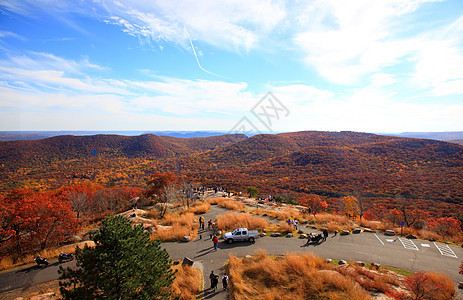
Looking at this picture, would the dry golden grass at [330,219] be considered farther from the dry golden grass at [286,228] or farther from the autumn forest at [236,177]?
the autumn forest at [236,177]

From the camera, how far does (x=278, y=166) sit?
301 feet

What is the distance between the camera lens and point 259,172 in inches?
3243

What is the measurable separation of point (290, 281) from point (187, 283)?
530cm

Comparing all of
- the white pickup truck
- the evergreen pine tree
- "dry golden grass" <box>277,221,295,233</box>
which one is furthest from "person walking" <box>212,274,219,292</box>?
"dry golden grass" <box>277,221,295,233</box>

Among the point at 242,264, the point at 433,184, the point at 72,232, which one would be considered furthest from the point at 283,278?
the point at 433,184

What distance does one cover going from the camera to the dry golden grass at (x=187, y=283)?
9.73m

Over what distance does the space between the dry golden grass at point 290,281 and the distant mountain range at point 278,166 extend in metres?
32.4

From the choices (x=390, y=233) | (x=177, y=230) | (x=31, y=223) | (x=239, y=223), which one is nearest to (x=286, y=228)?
(x=239, y=223)

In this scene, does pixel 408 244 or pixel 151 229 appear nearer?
pixel 408 244

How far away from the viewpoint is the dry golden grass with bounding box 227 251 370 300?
884cm

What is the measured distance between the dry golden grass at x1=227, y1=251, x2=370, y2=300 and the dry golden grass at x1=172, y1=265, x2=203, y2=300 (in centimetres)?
183

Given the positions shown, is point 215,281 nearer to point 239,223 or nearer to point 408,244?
point 239,223

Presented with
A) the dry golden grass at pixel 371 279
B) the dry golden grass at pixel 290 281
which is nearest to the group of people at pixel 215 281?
the dry golden grass at pixel 290 281

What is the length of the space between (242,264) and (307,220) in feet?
42.4
